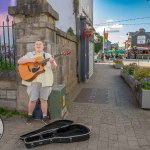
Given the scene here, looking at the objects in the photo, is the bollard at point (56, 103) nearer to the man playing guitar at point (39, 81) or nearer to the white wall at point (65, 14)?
the man playing guitar at point (39, 81)

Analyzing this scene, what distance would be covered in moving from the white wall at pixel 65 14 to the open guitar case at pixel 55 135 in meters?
6.61

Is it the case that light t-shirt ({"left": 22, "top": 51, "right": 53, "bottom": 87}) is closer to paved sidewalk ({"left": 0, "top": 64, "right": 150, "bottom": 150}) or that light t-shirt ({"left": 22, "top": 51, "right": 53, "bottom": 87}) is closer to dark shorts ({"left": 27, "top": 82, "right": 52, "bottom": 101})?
dark shorts ({"left": 27, "top": 82, "right": 52, "bottom": 101})

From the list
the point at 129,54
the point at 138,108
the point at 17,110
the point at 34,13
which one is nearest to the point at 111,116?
the point at 138,108

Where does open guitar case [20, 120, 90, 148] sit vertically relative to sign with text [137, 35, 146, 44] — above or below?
below

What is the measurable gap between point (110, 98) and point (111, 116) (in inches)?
91.8

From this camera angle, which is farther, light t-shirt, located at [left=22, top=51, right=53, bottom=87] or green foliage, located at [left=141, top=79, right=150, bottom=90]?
green foliage, located at [left=141, top=79, right=150, bottom=90]

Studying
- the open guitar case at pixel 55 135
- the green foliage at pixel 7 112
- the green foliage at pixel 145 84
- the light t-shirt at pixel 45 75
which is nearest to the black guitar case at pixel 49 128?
the open guitar case at pixel 55 135

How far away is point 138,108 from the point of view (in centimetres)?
670

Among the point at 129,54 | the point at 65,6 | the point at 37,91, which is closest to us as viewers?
the point at 37,91

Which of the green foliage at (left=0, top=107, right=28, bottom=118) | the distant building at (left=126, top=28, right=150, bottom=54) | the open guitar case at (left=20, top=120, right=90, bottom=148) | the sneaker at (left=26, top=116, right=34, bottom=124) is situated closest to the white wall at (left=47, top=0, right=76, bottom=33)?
the green foliage at (left=0, top=107, right=28, bottom=118)

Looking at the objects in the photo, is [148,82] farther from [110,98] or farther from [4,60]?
[4,60]

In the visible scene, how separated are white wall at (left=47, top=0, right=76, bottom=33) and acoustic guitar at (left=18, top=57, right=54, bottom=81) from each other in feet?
17.4

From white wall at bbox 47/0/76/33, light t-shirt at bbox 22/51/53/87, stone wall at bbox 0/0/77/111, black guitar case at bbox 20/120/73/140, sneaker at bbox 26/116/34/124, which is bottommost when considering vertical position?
sneaker at bbox 26/116/34/124

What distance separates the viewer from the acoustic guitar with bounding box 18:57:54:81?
499 cm
